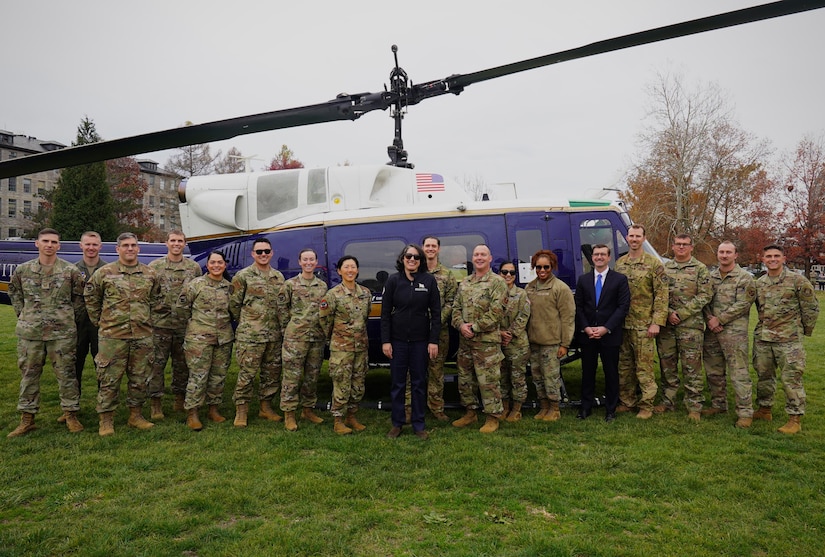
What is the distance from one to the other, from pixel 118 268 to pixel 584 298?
4.99 m

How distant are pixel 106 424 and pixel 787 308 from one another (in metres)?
7.21

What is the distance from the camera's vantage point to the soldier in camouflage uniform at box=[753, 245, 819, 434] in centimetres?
535

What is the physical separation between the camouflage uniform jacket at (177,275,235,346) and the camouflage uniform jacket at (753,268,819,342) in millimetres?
5832

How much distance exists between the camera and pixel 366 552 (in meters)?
3.11

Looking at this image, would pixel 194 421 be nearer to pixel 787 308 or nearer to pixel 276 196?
pixel 276 196

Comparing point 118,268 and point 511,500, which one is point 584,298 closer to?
point 511,500

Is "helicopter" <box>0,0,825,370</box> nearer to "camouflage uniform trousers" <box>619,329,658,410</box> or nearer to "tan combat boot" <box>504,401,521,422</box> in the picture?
"camouflage uniform trousers" <box>619,329,658,410</box>

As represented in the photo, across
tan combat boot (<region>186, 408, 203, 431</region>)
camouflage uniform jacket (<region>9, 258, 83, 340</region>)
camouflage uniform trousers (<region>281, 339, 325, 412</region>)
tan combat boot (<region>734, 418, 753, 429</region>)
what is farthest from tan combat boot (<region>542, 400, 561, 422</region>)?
camouflage uniform jacket (<region>9, 258, 83, 340</region>)

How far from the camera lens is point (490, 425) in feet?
17.7

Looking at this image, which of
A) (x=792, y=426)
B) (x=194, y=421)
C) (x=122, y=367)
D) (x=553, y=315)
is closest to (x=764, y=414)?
(x=792, y=426)

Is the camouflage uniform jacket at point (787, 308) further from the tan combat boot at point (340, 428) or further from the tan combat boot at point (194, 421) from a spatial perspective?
the tan combat boot at point (194, 421)

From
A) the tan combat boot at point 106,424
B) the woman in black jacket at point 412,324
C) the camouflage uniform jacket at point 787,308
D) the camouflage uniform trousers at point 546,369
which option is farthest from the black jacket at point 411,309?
the camouflage uniform jacket at point 787,308

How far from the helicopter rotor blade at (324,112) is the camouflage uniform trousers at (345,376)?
233 centimetres

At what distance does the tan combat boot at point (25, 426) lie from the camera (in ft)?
17.4
